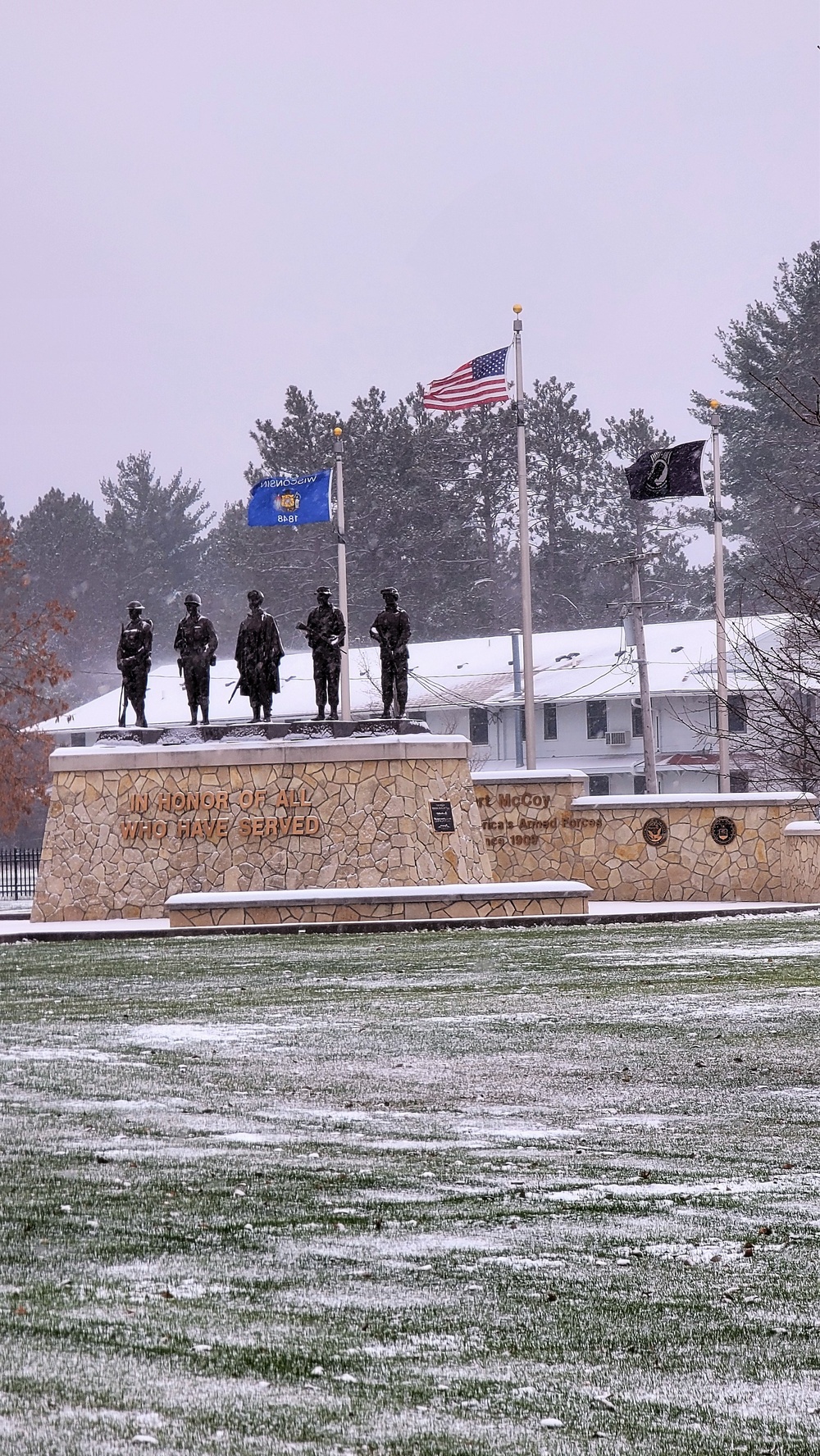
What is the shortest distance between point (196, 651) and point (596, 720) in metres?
31.5

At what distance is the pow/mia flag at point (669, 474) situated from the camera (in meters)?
33.0

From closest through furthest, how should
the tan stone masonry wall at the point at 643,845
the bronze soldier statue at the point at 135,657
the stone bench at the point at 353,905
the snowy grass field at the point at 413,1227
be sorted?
the snowy grass field at the point at 413,1227
the stone bench at the point at 353,905
the bronze soldier statue at the point at 135,657
the tan stone masonry wall at the point at 643,845

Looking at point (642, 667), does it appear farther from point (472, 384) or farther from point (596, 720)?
point (596, 720)

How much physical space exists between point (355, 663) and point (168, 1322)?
5676 centimetres

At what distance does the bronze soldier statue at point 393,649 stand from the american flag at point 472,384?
6.51 metres

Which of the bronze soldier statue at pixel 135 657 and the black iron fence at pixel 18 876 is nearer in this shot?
the bronze soldier statue at pixel 135 657

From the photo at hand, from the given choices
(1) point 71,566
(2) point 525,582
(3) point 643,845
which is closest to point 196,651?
(2) point 525,582

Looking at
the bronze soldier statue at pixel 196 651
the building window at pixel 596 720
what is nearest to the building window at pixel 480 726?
the building window at pixel 596 720

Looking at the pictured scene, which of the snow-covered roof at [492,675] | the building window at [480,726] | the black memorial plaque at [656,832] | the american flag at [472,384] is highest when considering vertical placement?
the american flag at [472,384]

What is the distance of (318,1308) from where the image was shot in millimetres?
5191

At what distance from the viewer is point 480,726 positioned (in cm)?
5719

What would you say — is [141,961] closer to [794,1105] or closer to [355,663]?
[794,1105]

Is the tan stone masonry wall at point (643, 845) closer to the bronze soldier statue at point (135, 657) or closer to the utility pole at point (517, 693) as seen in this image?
the bronze soldier statue at point (135, 657)

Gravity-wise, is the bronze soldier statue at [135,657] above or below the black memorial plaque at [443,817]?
above
